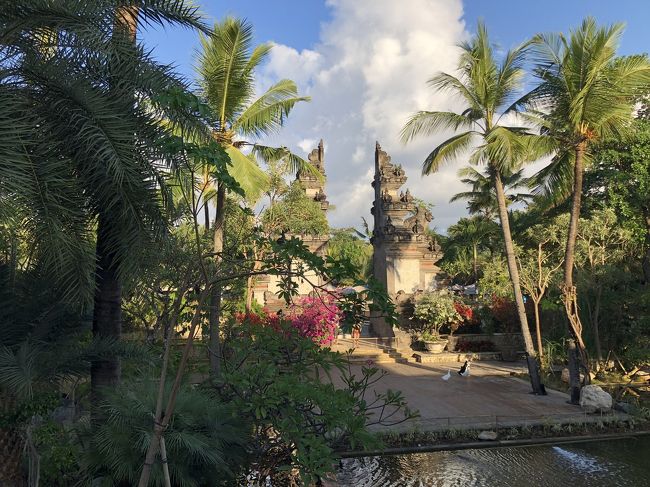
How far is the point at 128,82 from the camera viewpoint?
5152 millimetres

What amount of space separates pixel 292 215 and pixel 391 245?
6.71 m

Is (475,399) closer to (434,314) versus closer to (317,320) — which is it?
(317,320)

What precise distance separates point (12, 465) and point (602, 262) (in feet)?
49.0

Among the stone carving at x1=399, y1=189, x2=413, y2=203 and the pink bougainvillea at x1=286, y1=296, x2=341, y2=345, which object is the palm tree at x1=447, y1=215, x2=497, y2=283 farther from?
the pink bougainvillea at x1=286, y1=296, x2=341, y2=345

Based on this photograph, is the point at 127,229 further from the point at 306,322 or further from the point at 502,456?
the point at 306,322

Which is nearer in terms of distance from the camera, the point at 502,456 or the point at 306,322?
the point at 502,456

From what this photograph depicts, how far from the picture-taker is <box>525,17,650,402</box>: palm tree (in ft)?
35.8

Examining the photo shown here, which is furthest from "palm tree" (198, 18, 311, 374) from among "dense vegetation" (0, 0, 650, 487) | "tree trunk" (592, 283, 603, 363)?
"tree trunk" (592, 283, 603, 363)

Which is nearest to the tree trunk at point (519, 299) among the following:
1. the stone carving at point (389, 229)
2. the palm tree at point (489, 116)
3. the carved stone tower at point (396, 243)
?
the palm tree at point (489, 116)

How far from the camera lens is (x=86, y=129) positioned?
472 centimetres

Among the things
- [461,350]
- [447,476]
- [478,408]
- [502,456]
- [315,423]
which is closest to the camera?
[315,423]

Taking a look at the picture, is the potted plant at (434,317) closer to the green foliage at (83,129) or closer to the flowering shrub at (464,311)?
the flowering shrub at (464,311)

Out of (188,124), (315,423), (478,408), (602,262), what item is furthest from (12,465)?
Answer: (602,262)

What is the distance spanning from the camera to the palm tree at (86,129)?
455cm
